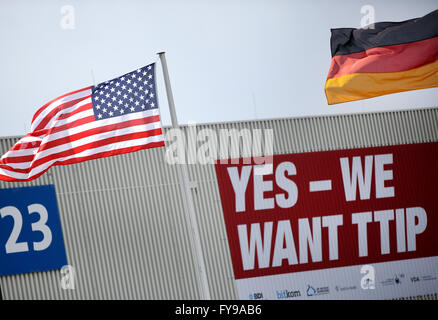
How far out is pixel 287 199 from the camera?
20.3m

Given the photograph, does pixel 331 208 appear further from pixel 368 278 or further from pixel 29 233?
pixel 29 233

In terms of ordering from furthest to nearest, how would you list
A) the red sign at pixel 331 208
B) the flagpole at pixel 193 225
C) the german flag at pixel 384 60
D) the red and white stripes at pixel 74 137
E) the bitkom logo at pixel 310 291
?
Result: the red sign at pixel 331 208 < the bitkom logo at pixel 310 291 < the german flag at pixel 384 60 < the flagpole at pixel 193 225 < the red and white stripes at pixel 74 137

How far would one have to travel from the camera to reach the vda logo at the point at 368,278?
20266mm

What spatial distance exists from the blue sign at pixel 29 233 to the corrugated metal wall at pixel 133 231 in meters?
0.22

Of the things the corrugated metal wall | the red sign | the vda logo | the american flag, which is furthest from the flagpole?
the vda logo

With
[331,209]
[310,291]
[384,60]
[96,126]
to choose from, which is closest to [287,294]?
[310,291]

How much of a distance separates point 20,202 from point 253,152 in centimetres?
696

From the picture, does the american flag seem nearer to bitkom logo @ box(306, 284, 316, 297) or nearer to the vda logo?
bitkom logo @ box(306, 284, 316, 297)

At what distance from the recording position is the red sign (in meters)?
19.9

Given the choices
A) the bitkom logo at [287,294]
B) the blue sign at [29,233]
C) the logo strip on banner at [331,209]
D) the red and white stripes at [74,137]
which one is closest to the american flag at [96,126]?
the red and white stripes at [74,137]

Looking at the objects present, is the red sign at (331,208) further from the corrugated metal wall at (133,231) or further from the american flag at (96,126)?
the american flag at (96,126)

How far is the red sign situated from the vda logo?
21cm

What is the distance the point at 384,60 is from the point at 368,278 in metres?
9.40

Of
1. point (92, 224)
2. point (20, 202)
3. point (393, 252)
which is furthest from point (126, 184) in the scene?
point (393, 252)
